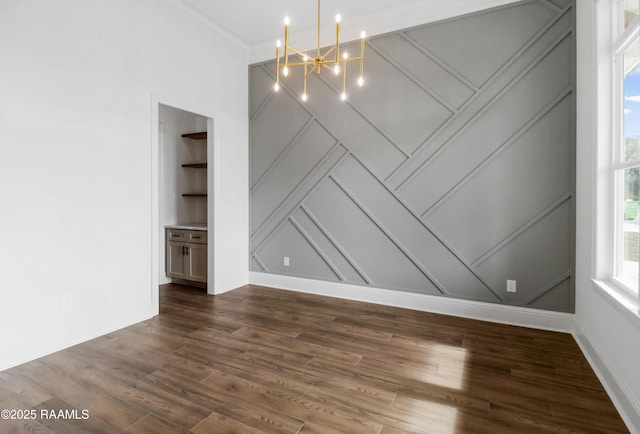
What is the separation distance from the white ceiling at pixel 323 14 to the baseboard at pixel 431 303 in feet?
9.87

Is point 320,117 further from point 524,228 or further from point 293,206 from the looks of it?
point 524,228

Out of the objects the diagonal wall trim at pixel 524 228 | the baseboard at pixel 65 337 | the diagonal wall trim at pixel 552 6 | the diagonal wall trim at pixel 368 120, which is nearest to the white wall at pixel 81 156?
the baseboard at pixel 65 337

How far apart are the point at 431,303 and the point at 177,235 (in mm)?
3510

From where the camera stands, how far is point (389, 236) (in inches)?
151

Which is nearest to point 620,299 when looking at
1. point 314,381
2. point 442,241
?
point 442,241

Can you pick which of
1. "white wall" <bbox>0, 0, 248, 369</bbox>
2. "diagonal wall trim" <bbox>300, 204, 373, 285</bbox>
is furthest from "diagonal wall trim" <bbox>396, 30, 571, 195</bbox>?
"white wall" <bbox>0, 0, 248, 369</bbox>

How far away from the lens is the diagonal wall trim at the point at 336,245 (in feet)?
13.2

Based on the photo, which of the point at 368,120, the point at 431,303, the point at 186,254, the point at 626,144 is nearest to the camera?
the point at 626,144

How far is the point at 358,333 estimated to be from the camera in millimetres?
3061

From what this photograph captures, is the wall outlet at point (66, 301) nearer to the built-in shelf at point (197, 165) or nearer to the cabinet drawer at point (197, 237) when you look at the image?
the cabinet drawer at point (197, 237)

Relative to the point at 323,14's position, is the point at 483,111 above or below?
below

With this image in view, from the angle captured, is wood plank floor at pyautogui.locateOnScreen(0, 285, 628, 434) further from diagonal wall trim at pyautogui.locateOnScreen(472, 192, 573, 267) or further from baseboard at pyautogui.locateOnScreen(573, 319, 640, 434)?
diagonal wall trim at pyautogui.locateOnScreen(472, 192, 573, 267)

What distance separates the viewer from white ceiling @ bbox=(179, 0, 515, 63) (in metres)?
3.50

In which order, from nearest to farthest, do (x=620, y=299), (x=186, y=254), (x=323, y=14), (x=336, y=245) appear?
(x=620, y=299), (x=323, y=14), (x=336, y=245), (x=186, y=254)
